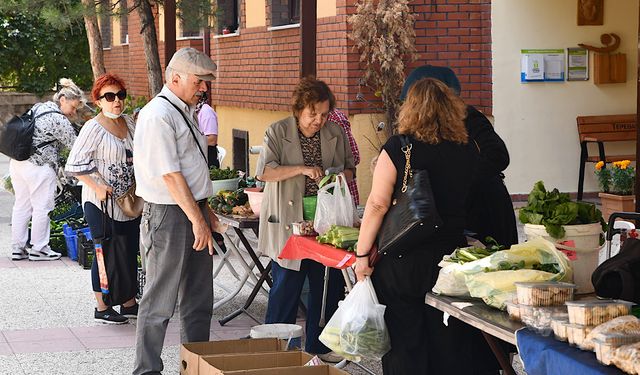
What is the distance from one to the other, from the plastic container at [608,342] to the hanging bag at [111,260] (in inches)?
192

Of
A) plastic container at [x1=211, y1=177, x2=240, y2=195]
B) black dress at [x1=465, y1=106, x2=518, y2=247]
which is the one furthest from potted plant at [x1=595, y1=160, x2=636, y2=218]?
black dress at [x1=465, y1=106, x2=518, y2=247]

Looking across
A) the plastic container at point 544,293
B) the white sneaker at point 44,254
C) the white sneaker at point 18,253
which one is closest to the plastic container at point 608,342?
the plastic container at point 544,293

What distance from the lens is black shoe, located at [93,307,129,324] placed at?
335 inches

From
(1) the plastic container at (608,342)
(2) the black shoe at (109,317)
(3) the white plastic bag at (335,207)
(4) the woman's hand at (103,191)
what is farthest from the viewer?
(2) the black shoe at (109,317)

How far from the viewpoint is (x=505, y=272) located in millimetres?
4555

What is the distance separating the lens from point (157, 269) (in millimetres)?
6266

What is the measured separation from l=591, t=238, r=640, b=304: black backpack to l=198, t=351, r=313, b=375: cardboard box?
1.54m

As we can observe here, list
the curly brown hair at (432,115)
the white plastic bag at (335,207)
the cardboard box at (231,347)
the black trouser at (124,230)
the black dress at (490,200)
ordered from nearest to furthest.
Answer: the curly brown hair at (432,115)
the cardboard box at (231,347)
the black dress at (490,200)
the white plastic bag at (335,207)
the black trouser at (124,230)

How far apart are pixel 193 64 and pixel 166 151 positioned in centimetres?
52

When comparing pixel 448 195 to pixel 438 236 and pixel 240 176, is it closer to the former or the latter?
pixel 438 236

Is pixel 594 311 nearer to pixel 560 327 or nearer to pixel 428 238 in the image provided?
pixel 560 327

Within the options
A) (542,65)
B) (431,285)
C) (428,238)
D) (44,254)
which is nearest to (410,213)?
Result: (428,238)

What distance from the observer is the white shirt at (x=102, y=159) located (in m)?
8.09

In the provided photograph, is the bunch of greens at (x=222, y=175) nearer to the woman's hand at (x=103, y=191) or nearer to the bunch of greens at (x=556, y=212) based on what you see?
the woman's hand at (x=103, y=191)
